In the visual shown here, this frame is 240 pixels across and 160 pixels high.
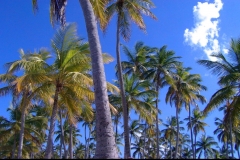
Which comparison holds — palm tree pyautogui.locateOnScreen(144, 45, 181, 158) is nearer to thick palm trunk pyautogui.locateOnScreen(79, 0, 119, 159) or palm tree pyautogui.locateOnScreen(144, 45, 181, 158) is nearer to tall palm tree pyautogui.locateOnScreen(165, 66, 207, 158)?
tall palm tree pyautogui.locateOnScreen(165, 66, 207, 158)

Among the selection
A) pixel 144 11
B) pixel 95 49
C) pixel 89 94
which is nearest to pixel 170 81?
pixel 144 11

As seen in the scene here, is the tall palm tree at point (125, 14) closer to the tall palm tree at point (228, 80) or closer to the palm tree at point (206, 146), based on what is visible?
the tall palm tree at point (228, 80)

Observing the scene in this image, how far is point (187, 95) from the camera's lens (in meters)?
29.4

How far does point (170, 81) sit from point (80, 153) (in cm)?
3781

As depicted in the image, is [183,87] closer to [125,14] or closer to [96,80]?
[125,14]

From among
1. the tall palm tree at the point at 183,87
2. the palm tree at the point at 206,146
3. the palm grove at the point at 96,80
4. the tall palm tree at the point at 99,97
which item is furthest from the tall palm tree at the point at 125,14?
the palm tree at the point at 206,146

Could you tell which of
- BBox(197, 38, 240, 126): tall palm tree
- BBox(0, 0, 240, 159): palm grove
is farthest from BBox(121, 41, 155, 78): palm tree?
BBox(197, 38, 240, 126): tall palm tree

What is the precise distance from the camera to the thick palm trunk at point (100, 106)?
6.26 meters

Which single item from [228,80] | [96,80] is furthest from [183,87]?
[96,80]

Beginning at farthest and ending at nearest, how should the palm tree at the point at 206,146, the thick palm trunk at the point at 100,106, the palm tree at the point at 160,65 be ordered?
the palm tree at the point at 206,146
the palm tree at the point at 160,65
the thick palm trunk at the point at 100,106

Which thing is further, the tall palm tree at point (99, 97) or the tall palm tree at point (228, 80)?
the tall palm tree at point (228, 80)

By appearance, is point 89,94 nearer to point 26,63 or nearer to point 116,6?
point 26,63

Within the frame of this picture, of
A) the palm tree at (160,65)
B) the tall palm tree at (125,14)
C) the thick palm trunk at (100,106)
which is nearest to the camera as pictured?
the thick palm trunk at (100,106)

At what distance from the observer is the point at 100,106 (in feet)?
22.7
